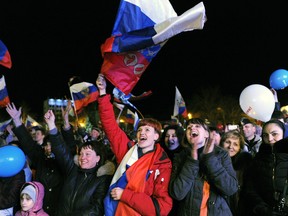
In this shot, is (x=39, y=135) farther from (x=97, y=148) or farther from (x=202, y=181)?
(x=202, y=181)

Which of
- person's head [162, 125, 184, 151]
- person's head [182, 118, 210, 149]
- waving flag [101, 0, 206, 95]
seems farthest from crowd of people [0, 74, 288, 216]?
person's head [162, 125, 184, 151]

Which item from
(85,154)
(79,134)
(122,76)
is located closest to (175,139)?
(122,76)

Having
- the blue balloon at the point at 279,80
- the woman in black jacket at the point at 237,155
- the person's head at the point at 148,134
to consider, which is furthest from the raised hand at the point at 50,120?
the blue balloon at the point at 279,80

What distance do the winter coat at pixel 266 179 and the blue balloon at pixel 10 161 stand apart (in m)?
2.73

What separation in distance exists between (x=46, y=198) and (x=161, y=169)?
1.76 meters

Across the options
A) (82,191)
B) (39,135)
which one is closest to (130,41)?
(82,191)

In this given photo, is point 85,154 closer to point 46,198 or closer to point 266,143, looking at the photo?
point 46,198

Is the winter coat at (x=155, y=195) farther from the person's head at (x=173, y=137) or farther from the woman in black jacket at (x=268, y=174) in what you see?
the person's head at (x=173, y=137)

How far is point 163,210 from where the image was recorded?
3.60 metres

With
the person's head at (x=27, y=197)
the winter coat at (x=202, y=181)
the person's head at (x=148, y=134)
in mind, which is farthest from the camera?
the person's head at (x=27, y=197)

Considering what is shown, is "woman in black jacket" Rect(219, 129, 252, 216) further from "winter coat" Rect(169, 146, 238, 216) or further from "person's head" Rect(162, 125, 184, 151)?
"winter coat" Rect(169, 146, 238, 216)

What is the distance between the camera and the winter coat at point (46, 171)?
465 centimetres

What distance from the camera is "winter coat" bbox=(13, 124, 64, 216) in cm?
465

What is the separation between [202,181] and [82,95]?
17.3ft
